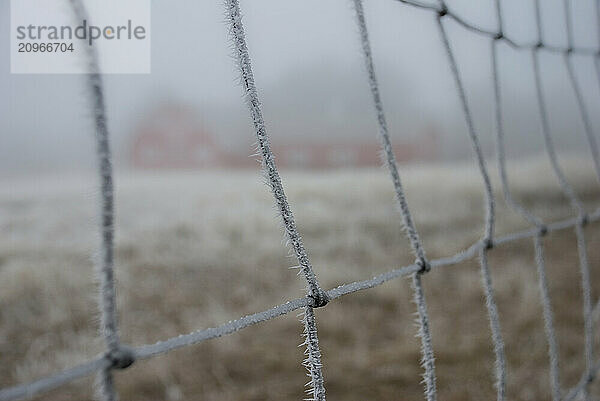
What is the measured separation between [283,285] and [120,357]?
118cm

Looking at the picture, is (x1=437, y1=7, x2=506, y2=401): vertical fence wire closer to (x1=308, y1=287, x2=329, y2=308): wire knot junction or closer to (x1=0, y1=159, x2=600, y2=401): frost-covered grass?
(x1=308, y1=287, x2=329, y2=308): wire knot junction

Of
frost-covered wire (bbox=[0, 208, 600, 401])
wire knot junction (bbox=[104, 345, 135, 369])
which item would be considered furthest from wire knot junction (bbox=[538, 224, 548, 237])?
wire knot junction (bbox=[104, 345, 135, 369])

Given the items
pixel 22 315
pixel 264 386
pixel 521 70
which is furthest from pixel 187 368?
pixel 521 70

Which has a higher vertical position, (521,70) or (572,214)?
(521,70)

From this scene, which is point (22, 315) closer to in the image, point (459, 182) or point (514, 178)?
point (459, 182)

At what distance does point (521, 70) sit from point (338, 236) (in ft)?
1.77

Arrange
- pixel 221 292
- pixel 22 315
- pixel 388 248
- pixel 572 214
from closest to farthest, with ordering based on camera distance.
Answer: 1. pixel 22 315
2. pixel 221 292
3. pixel 388 248
4. pixel 572 214

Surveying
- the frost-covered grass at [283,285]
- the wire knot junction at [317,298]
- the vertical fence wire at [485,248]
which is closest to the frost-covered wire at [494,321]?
the vertical fence wire at [485,248]

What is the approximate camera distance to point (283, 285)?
131 centimetres

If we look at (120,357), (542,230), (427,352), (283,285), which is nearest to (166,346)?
(120,357)

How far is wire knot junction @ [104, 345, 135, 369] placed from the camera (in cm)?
14

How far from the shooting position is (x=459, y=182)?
5.28ft

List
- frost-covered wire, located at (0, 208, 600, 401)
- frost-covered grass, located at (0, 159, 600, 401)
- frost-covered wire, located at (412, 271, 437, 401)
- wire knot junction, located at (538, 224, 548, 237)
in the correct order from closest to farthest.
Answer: frost-covered wire, located at (0, 208, 600, 401) < frost-covered wire, located at (412, 271, 437, 401) < wire knot junction, located at (538, 224, 548, 237) < frost-covered grass, located at (0, 159, 600, 401)

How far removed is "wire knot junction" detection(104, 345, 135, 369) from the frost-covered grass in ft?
2.27
